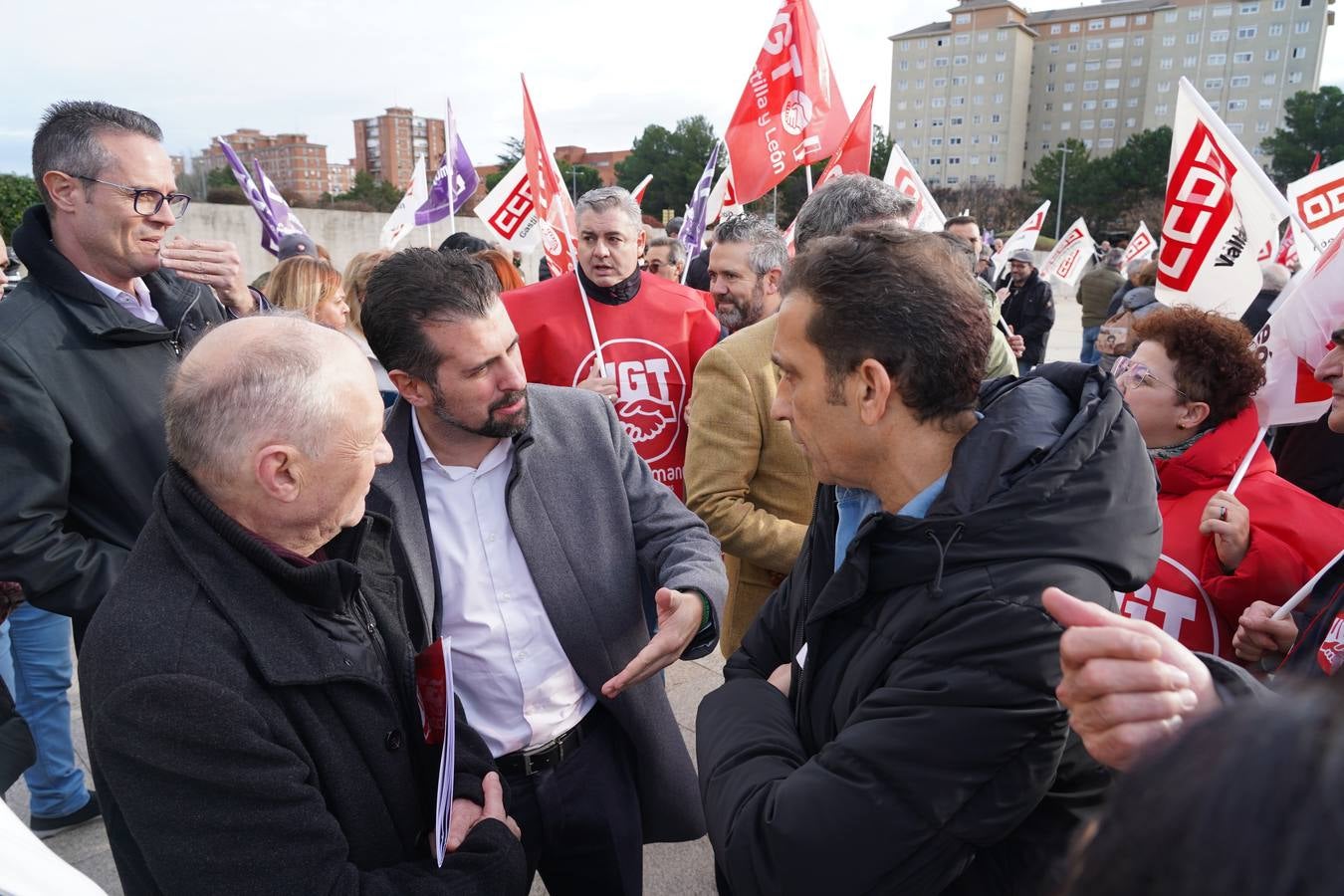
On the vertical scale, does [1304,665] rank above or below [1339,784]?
below

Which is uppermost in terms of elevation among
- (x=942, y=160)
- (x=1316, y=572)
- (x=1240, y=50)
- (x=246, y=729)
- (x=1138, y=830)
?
(x=1240, y=50)

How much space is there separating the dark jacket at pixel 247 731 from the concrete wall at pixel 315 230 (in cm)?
1306

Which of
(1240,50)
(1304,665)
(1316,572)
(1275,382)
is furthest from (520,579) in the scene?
(1240,50)

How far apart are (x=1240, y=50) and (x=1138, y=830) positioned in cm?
10258

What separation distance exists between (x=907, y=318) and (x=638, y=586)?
44.2 inches

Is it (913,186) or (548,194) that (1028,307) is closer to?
(913,186)

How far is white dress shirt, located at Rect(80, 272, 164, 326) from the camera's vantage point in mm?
2446

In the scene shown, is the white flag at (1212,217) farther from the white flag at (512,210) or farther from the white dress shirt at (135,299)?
the white flag at (512,210)

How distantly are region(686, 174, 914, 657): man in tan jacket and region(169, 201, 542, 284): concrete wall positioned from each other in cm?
1181

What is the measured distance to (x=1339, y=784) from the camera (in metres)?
0.45

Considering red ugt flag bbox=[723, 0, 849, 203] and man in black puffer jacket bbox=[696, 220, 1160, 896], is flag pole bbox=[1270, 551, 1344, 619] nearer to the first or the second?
man in black puffer jacket bbox=[696, 220, 1160, 896]

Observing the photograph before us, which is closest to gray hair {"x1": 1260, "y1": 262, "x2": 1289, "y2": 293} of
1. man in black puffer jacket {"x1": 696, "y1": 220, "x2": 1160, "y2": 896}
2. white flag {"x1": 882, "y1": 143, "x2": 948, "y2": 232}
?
Result: white flag {"x1": 882, "y1": 143, "x2": 948, "y2": 232}

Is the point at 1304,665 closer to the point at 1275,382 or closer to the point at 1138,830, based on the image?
the point at 1275,382

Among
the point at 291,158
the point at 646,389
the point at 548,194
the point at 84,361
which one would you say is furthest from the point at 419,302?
the point at 291,158
